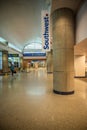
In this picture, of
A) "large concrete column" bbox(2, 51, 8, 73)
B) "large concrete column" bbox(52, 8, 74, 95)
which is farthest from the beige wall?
"large concrete column" bbox(2, 51, 8, 73)

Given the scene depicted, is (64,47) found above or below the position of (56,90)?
above

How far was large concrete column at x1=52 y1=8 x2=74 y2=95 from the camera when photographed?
665cm

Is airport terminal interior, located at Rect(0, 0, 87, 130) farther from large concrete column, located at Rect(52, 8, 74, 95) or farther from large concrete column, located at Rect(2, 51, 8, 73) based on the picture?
large concrete column, located at Rect(2, 51, 8, 73)

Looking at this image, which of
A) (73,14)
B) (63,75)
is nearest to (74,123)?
(63,75)

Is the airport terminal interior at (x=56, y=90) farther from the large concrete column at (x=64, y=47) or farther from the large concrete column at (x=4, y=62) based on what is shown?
the large concrete column at (x=4, y=62)

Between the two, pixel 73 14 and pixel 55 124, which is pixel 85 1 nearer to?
pixel 73 14

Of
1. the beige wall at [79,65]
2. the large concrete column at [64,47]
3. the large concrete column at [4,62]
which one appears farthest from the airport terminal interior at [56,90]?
the large concrete column at [4,62]

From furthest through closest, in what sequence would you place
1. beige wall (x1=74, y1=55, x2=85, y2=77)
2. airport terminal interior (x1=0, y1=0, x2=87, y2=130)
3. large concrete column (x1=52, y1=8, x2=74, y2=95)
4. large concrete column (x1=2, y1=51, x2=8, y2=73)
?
large concrete column (x1=2, y1=51, x2=8, y2=73), beige wall (x1=74, y1=55, x2=85, y2=77), large concrete column (x1=52, y1=8, x2=74, y2=95), airport terminal interior (x1=0, y1=0, x2=87, y2=130)

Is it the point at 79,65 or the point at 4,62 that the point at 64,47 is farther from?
the point at 4,62

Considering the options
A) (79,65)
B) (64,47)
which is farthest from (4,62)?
(64,47)

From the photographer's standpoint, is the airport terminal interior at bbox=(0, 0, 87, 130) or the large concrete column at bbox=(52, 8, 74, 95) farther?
the large concrete column at bbox=(52, 8, 74, 95)

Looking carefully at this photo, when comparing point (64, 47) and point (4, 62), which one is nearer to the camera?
point (64, 47)

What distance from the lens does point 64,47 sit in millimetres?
6688

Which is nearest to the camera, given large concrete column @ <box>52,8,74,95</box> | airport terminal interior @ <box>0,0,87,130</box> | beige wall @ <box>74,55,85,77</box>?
airport terminal interior @ <box>0,0,87,130</box>
